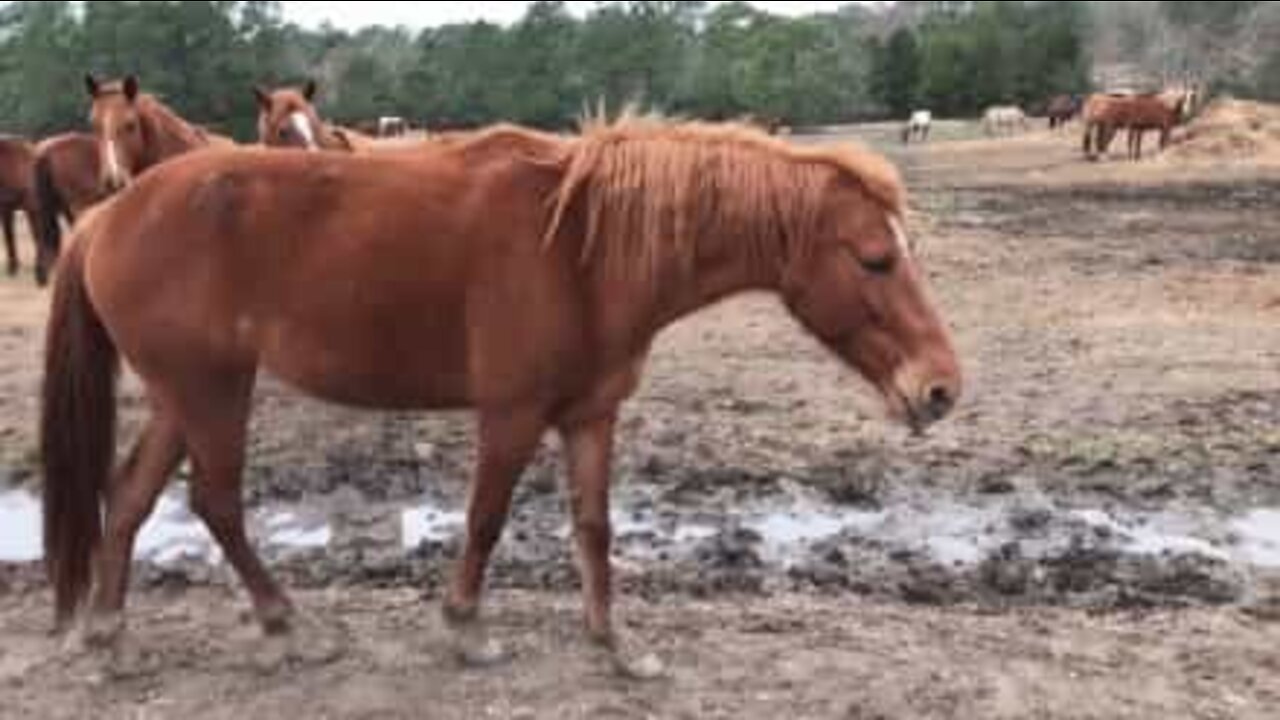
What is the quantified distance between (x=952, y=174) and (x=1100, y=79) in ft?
182

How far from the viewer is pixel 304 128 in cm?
1002

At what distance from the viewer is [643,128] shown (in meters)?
4.26

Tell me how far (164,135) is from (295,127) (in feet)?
2.78

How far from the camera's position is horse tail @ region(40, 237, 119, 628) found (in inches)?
176

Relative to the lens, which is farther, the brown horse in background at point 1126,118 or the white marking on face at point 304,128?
the brown horse in background at point 1126,118

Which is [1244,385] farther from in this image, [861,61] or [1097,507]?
[861,61]

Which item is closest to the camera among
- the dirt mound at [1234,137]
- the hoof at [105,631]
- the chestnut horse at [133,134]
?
the hoof at [105,631]

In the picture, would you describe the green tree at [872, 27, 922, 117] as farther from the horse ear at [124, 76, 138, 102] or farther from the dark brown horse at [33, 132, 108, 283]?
the horse ear at [124, 76, 138, 102]

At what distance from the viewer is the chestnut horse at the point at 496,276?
4074mm

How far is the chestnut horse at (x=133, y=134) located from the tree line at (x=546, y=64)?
1294 inches

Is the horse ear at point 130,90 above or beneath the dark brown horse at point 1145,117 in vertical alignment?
above

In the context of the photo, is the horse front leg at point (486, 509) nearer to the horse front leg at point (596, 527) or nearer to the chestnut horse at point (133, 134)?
the horse front leg at point (596, 527)

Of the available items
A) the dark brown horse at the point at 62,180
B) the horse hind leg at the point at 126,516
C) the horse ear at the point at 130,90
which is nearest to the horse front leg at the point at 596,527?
the horse hind leg at the point at 126,516

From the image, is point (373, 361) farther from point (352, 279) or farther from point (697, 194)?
point (697, 194)
